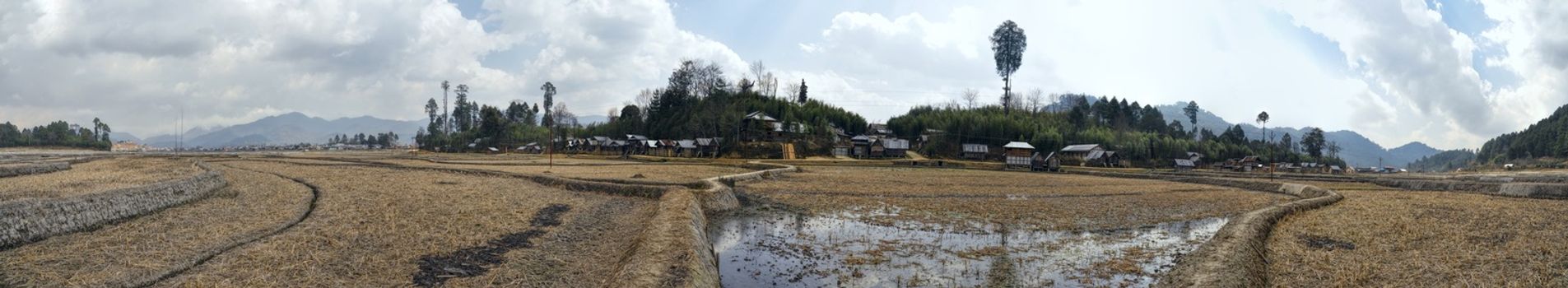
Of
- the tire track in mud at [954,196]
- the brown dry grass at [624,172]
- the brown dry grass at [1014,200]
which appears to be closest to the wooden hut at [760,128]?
the brown dry grass at [624,172]

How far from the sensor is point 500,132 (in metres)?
106

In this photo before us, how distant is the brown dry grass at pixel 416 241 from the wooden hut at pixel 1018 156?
44673mm

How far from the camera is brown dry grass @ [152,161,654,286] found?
8.67 meters

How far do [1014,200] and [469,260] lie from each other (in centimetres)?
1833

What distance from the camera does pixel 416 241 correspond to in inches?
443

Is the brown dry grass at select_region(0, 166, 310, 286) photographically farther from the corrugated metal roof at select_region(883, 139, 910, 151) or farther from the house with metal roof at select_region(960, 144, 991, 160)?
the house with metal roof at select_region(960, 144, 991, 160)

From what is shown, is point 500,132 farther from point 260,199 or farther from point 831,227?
point 831,227

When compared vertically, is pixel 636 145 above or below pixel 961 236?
above

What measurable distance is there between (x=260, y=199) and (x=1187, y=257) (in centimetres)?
2126

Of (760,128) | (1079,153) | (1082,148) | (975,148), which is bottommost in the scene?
(1079,153)

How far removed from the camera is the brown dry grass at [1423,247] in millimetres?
9430

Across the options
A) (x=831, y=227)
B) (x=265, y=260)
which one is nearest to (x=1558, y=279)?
(x=831, y=227)

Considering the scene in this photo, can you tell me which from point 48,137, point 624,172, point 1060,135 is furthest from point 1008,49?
point 48,137

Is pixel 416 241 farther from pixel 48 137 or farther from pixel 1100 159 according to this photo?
pixel 48 137
